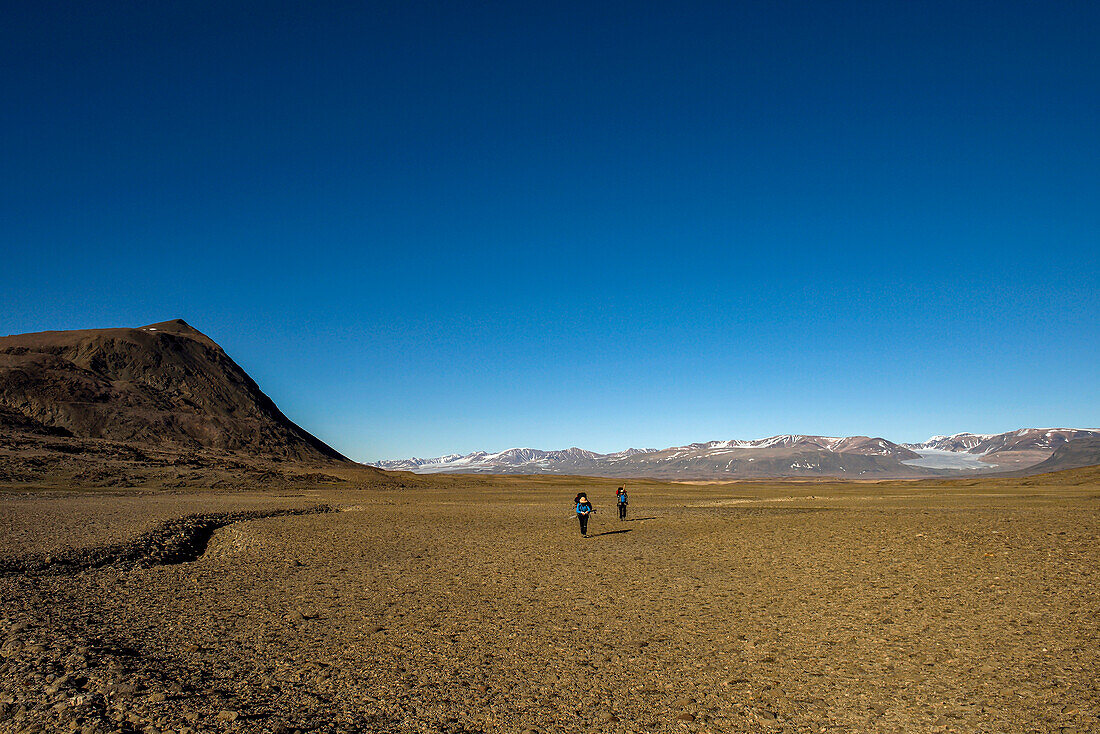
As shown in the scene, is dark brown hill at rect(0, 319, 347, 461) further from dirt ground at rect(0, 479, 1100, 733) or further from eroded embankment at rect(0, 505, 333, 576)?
dirt ground at rect(0, 479, 1100, 733)

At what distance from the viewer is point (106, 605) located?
11516 millimetres

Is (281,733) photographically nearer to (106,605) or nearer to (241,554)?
(106,605)

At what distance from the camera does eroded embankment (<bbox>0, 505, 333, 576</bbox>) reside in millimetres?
15231

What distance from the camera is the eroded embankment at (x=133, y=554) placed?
50.0 ft

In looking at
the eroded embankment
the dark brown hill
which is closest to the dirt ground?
the eroded embankment

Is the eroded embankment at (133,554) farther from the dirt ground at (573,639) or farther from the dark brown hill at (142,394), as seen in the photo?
the dark brown hill at (142,394)

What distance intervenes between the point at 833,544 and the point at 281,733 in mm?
16962

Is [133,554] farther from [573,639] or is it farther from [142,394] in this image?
[142,394]

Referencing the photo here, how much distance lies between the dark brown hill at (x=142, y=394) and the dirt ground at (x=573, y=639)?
257 feet

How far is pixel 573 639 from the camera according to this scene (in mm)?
9664

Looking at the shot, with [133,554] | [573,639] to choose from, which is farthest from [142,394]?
[573,639]

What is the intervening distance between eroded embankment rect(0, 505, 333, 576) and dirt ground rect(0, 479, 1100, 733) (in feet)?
1.20

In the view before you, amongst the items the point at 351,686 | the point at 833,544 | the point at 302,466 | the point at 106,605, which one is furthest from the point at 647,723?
the point at 302,466

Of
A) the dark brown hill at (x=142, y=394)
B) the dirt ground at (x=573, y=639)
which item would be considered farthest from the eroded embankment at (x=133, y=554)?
the dark brown hill at (x=142, y=394)
